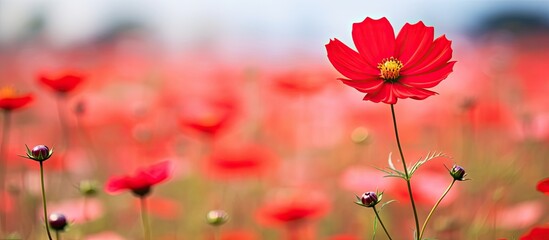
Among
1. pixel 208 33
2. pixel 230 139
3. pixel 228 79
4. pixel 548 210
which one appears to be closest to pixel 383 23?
pixel 548 210

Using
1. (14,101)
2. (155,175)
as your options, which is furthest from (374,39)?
(14,101)

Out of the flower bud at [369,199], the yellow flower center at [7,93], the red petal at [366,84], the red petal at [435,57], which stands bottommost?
the yellow flower center at [7,93]

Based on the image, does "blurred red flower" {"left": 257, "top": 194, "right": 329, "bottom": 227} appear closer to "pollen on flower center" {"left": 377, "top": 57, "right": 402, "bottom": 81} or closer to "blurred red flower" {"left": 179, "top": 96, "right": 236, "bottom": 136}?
"blurred red flower" {"left": 179, "top": 96, "right": 236, "bottom": 136}

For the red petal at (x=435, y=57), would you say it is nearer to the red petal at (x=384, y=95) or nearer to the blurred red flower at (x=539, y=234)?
the red petal at (x=384, y=95)

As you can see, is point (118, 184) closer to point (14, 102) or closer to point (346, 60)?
point (14, 102)

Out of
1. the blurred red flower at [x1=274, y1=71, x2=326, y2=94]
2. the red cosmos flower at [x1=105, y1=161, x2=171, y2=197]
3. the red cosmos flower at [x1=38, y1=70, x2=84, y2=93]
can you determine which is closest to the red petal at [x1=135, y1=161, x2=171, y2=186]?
the red cosmos flower at [x1=105, y1=161, x2=171, y2=197]

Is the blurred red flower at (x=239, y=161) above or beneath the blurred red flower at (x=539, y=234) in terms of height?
beneath

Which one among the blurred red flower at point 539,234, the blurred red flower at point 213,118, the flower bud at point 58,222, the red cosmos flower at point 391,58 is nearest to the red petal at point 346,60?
the red cosmos flower at point 391,58

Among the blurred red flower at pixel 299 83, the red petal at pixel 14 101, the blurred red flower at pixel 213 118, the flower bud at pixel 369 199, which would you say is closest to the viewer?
the flower bud at pixel 369 199
